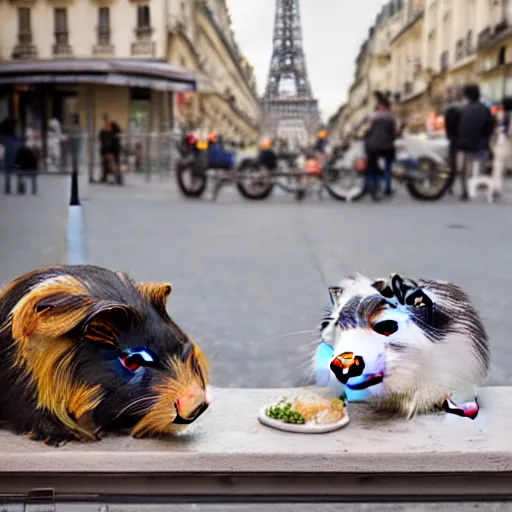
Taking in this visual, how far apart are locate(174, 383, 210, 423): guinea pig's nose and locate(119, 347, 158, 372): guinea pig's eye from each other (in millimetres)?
146

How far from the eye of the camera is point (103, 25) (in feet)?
25.9

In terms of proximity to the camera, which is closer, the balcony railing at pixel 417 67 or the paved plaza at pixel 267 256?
the paved plaza at pixel 267 256

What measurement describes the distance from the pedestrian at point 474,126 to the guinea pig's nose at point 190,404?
37.9 feet

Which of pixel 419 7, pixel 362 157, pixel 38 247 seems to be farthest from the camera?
pixel 362 157

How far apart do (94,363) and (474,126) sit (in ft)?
38.3

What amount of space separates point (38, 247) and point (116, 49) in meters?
2.35

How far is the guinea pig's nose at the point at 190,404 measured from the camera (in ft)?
8.07

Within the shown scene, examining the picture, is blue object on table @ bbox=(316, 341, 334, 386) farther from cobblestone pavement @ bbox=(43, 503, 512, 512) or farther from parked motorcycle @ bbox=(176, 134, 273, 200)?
parked motorcycle @ bbox=(176, 134, 273, 200)

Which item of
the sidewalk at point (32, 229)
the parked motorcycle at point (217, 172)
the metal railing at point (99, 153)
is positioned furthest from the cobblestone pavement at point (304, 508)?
the parked motorcycle at point (217, 172)

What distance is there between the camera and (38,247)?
311 inches

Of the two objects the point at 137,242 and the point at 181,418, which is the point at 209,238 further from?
the point at 181,418

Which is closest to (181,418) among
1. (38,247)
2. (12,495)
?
(12,495)

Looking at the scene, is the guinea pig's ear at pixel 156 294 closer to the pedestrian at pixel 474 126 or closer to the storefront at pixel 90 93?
the storefront at pixel 90 93

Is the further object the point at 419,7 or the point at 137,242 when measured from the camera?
the point at 419,7
